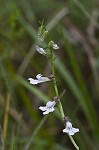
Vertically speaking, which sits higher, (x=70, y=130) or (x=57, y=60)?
(x=57, y=60)

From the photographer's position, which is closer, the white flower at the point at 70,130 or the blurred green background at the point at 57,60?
the white flower at the point at 70,130

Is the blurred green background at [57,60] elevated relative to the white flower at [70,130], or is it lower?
elevated

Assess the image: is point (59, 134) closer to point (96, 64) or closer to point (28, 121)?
point (28, 121)

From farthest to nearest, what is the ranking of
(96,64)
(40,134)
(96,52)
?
1. (96,52)
2. (96,64)
3. (40,134)

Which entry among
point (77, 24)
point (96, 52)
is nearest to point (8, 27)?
point (96, 52)

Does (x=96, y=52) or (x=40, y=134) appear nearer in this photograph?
(x=40, y=134)

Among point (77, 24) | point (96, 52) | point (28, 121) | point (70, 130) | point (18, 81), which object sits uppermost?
point (77, 24)

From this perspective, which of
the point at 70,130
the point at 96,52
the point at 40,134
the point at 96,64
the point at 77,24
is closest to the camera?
the point at 70,130

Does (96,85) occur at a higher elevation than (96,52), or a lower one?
lower

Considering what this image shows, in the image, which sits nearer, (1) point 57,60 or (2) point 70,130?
(2) point 70,130

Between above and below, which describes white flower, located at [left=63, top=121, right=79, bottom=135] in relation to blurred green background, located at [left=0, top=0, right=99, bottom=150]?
below

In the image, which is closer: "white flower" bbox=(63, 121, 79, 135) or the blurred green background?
"white flower" bbox=(63, 121, 79, 135)
